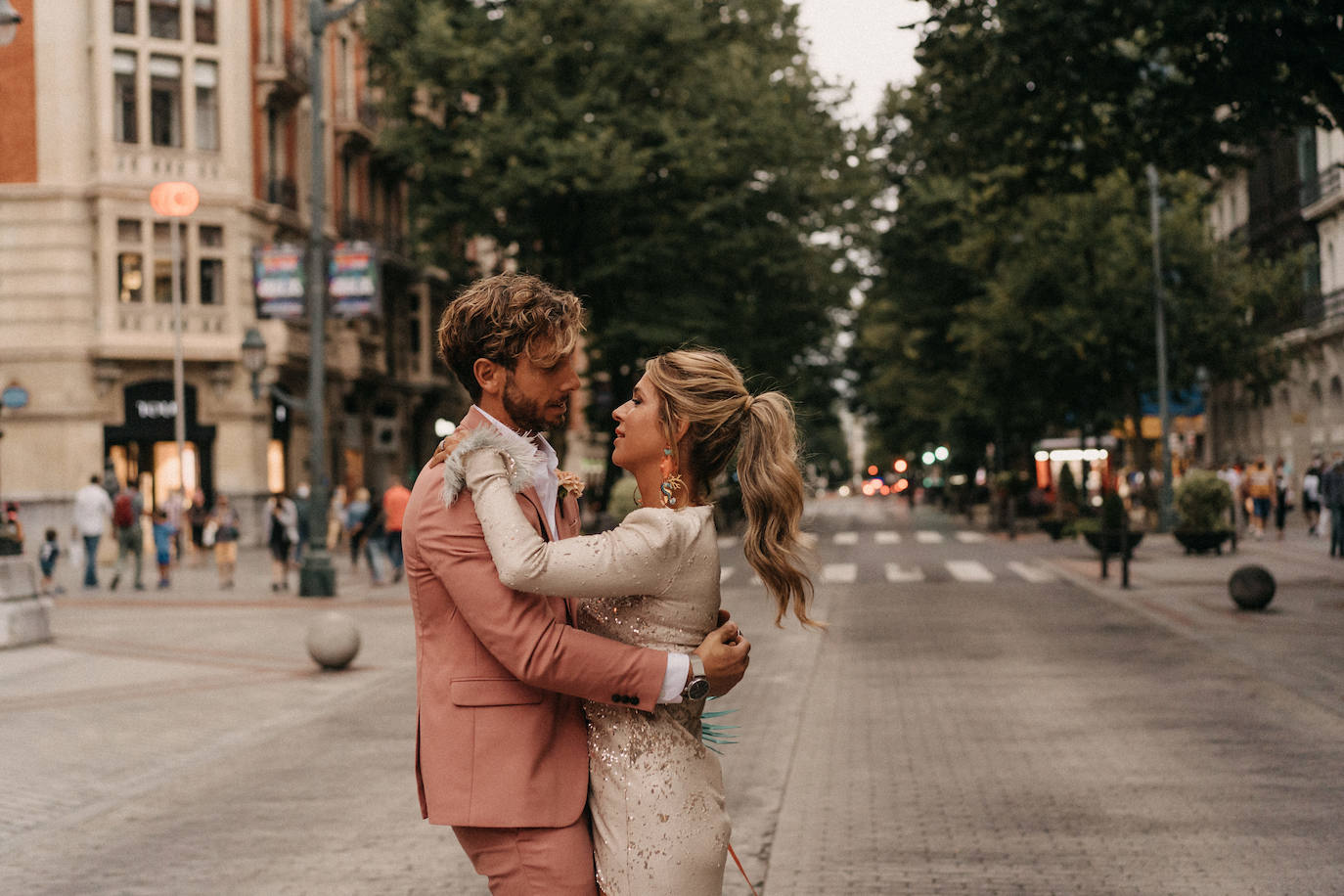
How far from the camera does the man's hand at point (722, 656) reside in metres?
3.05

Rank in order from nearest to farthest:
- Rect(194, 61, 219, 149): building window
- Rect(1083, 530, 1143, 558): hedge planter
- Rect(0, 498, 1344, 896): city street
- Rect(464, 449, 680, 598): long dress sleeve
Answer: Rect(464, 449, 680, 598): long dress sleeve < Rect(0, 498, 1344, 896): city street < Rect(1083, 530, 1143, 558): hedge planter < Rect(194, 61, 219, 149): building window

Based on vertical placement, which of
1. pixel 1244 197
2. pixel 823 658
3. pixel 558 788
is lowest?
pixel 823 658

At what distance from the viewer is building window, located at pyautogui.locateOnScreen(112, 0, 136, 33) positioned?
115 feet

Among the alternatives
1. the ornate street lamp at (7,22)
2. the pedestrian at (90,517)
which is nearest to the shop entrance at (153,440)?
the pedestrian at (90,517)

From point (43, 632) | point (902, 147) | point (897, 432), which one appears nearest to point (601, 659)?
point (43, 632)

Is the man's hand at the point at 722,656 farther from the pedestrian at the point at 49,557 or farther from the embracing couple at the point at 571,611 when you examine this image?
the pedestrian at the point at 49,557

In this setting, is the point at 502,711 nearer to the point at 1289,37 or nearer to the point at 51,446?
the point at 1289,37

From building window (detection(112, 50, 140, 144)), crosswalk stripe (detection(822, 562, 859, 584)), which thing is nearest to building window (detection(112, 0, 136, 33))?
building window (detection(112, 50, 140, 144))

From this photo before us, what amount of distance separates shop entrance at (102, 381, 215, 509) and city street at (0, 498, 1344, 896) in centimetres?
1777

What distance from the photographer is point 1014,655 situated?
14.0 m

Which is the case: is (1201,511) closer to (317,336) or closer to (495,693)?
(317,336)

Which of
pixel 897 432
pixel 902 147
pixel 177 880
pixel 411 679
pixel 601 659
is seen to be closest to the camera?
pixel 601 659

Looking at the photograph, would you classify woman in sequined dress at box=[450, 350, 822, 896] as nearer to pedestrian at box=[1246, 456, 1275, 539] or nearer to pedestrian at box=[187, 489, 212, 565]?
pedestrian at box=[187, 489, 212, 565]

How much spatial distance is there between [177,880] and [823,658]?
27.7 feet
